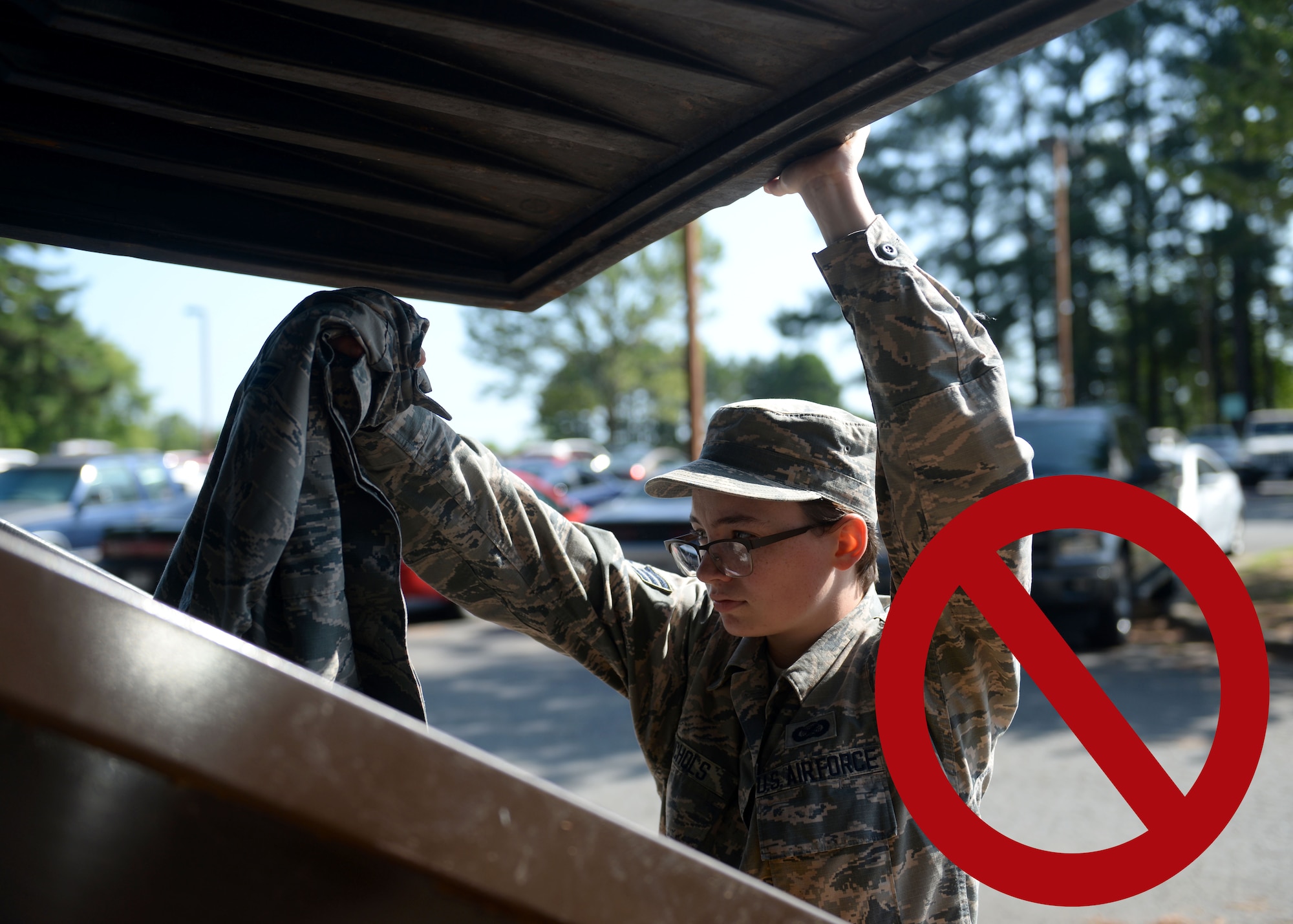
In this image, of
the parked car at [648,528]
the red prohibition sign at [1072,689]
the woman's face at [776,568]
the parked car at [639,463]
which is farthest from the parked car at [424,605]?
the red prohibition sign at [1072,689]

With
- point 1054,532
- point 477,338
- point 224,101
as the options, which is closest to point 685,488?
point 224,101

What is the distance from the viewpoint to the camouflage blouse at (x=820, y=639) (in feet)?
4.79

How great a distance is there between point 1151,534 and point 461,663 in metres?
7.31

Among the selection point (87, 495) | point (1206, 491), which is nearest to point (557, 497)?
point (87, 495)

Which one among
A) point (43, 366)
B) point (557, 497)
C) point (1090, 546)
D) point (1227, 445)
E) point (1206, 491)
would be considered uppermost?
point (43, 366)

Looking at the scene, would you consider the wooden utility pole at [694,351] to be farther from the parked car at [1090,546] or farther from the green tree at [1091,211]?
the green tree at [1091,211]

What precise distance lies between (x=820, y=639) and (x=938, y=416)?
0.48 metres

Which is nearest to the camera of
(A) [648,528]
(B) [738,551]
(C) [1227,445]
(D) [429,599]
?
(B) [738,551]

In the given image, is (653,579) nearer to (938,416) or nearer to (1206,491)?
(938,416)

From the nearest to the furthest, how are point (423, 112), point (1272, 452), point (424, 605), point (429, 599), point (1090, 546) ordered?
point (423, 112) < point (1090, 546) < point (429, 599) < point (424, 605) < point (1272, 452)

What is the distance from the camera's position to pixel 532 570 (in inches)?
71.8

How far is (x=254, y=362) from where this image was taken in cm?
140

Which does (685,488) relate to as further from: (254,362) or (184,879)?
(184,879)

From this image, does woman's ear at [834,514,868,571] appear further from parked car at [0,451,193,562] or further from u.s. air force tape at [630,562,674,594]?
parked car at [0,451,193,562]
